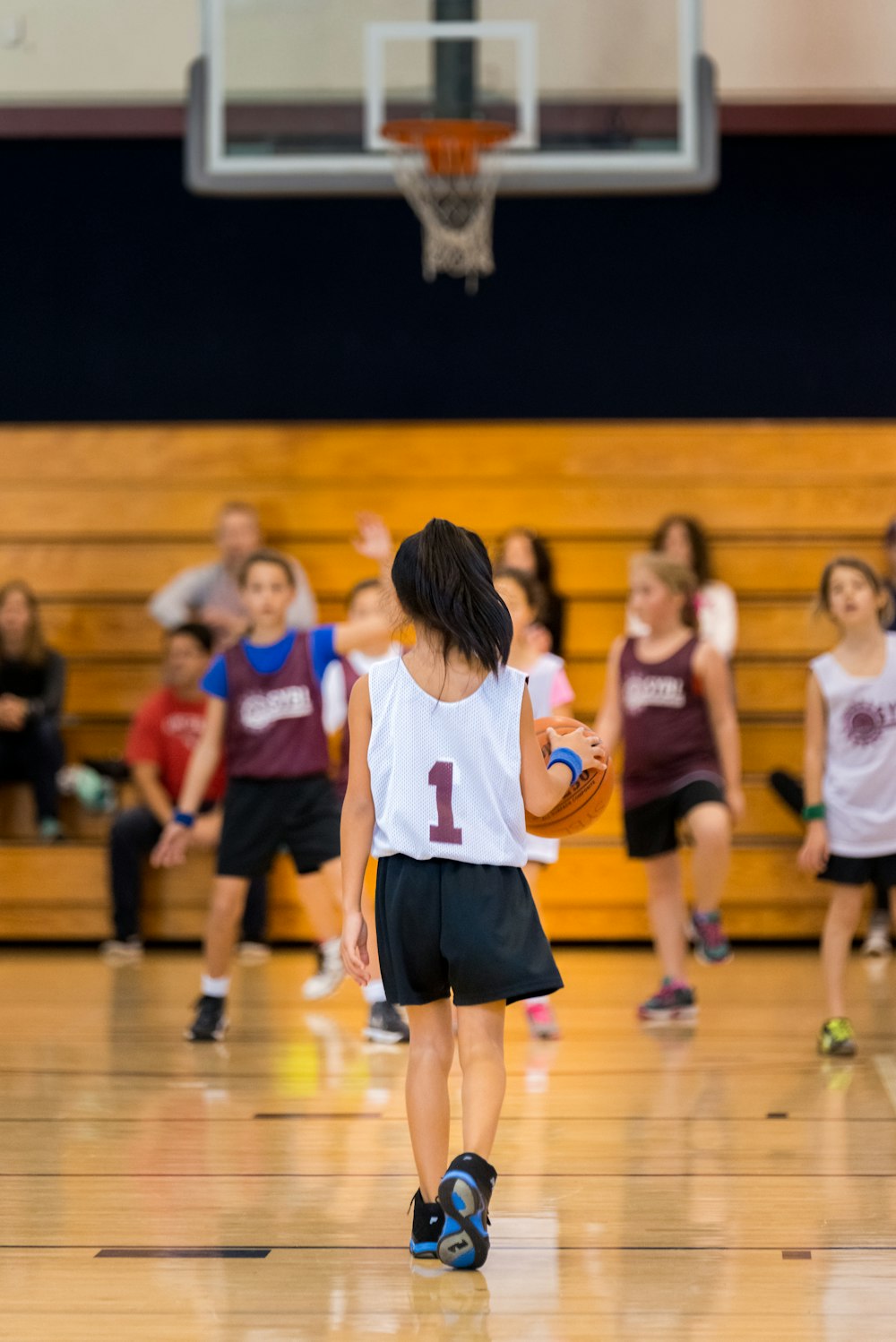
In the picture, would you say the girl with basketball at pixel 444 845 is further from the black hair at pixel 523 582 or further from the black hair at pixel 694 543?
the black hair at pixel 694 543

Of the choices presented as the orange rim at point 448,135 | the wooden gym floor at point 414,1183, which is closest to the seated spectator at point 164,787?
the wooden gym floor at point 414,1183

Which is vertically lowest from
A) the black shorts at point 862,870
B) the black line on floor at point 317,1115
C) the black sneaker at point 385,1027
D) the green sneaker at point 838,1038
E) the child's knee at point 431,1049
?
the black sneaker at point 385,1027

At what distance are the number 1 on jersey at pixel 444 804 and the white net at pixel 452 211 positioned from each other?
13.4 ft

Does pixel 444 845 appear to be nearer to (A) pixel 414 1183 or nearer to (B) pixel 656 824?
(A) pixel 414 1183

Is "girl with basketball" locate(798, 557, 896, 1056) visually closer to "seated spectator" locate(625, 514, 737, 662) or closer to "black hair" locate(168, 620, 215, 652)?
"seated spectator" locate(625, 514, 737, 662)

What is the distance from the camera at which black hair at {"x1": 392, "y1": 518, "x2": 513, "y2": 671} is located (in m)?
3.15

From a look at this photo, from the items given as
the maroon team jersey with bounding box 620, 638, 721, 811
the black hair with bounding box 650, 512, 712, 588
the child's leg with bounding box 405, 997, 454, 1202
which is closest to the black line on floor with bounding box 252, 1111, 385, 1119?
the child's leg with bounding box 405, 997, 454, 1202

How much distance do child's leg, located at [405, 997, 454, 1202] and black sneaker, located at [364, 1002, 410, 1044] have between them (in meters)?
2.24

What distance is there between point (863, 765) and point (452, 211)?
343 centimetres

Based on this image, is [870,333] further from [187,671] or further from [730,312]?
[187,671]

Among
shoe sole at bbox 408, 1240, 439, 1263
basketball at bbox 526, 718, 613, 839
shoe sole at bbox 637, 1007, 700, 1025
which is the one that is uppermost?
basketball at bbox 526, 718, 613, 839

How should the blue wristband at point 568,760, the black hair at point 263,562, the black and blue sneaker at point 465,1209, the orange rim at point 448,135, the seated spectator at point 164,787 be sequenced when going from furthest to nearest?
the seated spectator at point 164,787 < the orange rim at point 448,135 < the black hair at point 263,562 < the blue wristband at point 568,760 < the black and blue sneaker at point 465,1209

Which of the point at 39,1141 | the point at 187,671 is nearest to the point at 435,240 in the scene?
the point at 187,671

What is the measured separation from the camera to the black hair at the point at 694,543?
777 cm
